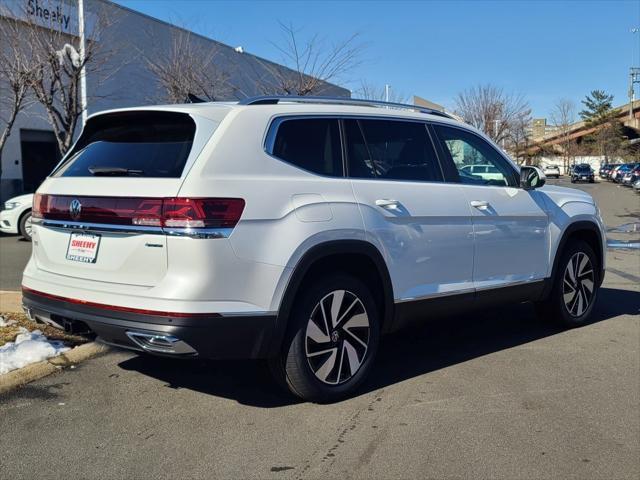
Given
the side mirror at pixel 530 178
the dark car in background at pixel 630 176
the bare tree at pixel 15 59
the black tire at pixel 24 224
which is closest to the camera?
the side mirror at pixel 530 178

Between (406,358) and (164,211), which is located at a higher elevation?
(164,211)

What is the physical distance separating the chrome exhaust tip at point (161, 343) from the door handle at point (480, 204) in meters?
2.61

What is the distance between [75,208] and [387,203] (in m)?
2.04

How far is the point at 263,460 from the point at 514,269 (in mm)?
2974

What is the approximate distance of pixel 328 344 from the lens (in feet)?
13.9

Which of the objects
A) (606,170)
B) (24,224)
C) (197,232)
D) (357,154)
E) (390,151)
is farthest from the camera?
(606,170)

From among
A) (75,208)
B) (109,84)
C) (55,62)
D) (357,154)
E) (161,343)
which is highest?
(109,84)

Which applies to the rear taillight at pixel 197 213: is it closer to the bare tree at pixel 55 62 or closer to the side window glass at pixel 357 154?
the side window glass at pixel 357 154

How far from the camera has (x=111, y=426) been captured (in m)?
3.93

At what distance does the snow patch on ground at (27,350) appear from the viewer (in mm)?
4703

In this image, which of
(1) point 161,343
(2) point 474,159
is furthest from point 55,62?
(1) point 161,343

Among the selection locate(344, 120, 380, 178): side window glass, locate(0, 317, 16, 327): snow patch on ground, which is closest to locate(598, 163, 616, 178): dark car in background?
locate(344, 120, 380, 178): side window glass

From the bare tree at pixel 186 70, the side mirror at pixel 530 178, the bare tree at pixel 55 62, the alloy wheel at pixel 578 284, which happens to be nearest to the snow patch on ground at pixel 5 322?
the side mirror at pixel 530 178

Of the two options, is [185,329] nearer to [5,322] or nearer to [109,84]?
[5,322]
